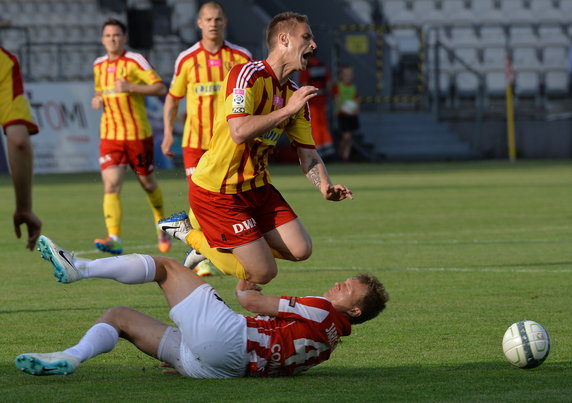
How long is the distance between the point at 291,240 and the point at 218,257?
476mm

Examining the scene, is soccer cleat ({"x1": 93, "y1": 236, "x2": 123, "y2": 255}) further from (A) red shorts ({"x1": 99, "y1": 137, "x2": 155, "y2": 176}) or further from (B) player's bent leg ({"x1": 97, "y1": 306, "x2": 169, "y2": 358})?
(B) player's bent leg ({"x1": 97, "y1": 306, "x2": 169, "y2": 358})

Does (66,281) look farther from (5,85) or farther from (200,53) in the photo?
(200,53)

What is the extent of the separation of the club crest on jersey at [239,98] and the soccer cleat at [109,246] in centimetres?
517

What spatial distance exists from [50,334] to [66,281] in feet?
4.77

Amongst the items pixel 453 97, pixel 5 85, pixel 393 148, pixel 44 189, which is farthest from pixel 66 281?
pixel 453 97

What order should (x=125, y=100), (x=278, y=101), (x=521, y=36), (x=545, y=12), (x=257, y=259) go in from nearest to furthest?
(x=278, y=101)
(x=257, y=259)
(x=125, y=100)
(x=521, y=36)
(x=545, y=12)

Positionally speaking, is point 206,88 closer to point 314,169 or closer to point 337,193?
point 314,169

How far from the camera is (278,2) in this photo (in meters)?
35.8

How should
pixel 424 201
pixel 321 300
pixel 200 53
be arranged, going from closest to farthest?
pixel 321 300, pixel 200 53, pixel 424 201

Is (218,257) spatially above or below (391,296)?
above

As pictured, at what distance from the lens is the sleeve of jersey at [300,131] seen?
24.4 ft

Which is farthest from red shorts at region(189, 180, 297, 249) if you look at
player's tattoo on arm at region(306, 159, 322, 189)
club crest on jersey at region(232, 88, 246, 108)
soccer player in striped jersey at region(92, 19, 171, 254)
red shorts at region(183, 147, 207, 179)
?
soccer player in striped jersey at region(92, 19, 171, 254)

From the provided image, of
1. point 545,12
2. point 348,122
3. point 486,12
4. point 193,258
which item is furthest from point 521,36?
point 193,258

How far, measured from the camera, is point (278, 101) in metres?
6.99
